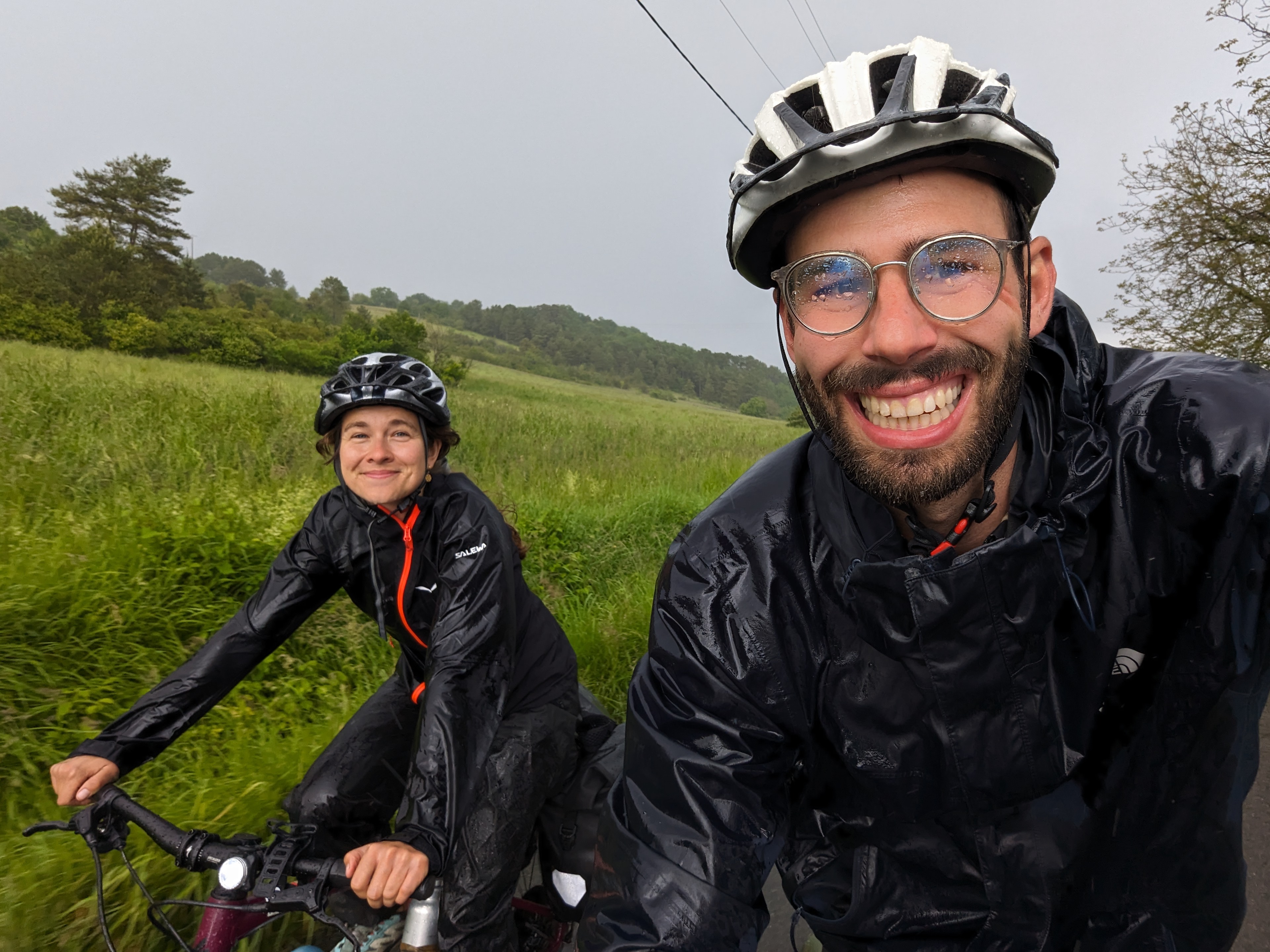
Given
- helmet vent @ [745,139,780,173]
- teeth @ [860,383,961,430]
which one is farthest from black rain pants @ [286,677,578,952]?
helmet vent @ [745,139,780,173]

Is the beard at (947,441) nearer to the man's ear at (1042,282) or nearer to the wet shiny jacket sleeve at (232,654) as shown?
the man's ear at (1042,282)

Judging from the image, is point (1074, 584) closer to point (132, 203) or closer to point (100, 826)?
point (100, 826)

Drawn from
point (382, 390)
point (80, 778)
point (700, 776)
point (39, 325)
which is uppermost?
point (39, 325)

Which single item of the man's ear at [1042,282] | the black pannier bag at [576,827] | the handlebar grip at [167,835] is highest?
the man's ear at [1042,282]

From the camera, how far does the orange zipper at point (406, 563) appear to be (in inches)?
88.5

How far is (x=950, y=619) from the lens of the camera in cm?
128

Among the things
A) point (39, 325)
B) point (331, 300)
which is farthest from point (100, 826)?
point (331, 300)

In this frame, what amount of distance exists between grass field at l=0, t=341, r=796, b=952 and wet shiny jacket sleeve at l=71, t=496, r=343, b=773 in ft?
2.15

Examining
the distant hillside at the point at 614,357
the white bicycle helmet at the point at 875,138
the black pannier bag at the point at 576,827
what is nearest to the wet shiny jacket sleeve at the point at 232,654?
the black pannier bag at the point at 576,827

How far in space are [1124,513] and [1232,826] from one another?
674 millimetres

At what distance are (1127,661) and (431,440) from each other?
232cm

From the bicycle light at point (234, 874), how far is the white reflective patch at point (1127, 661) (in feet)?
6.20

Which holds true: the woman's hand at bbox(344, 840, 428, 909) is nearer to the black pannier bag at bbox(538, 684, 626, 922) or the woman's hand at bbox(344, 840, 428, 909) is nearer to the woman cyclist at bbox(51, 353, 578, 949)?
the woman cyclist at bbox(51, 353, 578, 949)

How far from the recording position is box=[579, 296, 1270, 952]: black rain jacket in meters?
1.26
